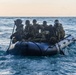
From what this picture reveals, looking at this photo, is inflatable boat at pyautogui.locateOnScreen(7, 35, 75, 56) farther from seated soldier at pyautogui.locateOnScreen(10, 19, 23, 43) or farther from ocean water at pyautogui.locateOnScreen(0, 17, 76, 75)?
seated soldier at pyautogui.locateOnScreen(10, 19, 23, 43)

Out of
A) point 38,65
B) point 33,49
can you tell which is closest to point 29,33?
point 33,49

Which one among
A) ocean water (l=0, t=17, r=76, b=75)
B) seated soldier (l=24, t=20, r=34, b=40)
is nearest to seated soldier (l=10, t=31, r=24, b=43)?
seated soldier (l=24, t=20, r=34, b=40)

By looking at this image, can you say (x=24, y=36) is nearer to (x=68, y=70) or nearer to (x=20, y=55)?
(x=20, y=55)

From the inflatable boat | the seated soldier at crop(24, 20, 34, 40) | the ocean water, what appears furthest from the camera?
the seated soldier at crop(24, 20, 34, 40)

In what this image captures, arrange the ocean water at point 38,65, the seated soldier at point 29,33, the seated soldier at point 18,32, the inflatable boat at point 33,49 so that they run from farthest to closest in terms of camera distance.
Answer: the seated soldier at point 29,33 < the seated soldier at point 18,32 < the inflatable boat at point 33,49 < the ocean water at point 38,65

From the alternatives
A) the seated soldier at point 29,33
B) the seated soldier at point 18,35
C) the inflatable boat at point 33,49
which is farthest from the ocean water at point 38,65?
the seated soldier at point 29,33

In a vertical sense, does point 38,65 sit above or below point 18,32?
below

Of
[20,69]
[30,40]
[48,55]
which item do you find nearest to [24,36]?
[30,40]

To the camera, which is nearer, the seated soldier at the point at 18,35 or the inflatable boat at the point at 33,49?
the inflatable boat at the point at 33,49

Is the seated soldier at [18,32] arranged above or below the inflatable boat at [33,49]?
above

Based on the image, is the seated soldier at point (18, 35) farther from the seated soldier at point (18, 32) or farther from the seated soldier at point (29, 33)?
the seated soldier at point (29, 33)

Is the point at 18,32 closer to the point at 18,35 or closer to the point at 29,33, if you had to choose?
the point at 18,35

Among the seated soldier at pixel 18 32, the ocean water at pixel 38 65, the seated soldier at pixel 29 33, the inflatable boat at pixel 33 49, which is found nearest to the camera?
the ocean water at pixel 38 65

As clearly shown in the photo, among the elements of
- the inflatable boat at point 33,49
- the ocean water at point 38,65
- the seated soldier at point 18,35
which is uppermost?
the seated soldier at point 18,35
